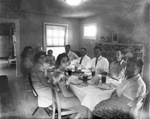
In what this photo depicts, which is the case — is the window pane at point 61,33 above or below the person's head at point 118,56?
above

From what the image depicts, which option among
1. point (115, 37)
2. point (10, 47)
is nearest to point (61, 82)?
point (10, 47)

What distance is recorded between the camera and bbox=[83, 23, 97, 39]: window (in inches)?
48.9

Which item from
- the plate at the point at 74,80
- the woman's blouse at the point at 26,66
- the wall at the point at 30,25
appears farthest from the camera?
the plate at the point at 74,80

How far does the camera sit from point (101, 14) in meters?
1.26

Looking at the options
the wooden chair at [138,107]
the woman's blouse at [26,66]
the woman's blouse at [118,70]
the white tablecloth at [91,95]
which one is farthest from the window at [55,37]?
the wooden chair at [138,107]

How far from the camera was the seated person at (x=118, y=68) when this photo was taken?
1303 millimetres

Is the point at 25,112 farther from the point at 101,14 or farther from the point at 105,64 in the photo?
the point at 101,14

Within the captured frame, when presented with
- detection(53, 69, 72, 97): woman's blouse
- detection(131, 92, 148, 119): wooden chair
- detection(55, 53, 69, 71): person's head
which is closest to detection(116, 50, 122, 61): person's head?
detection(131, 92, 148, 119): wooden chair

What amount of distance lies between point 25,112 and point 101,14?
1.22 metres

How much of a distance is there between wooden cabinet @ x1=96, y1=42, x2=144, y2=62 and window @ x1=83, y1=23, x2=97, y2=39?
0.34 feet

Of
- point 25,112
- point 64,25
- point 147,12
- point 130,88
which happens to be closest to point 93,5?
point 64,25

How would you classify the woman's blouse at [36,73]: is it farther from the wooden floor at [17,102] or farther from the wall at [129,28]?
the wall at [129,28]

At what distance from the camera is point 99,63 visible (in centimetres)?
145

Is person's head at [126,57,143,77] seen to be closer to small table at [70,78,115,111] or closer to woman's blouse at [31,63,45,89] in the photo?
small table at [70,78,115,111]
